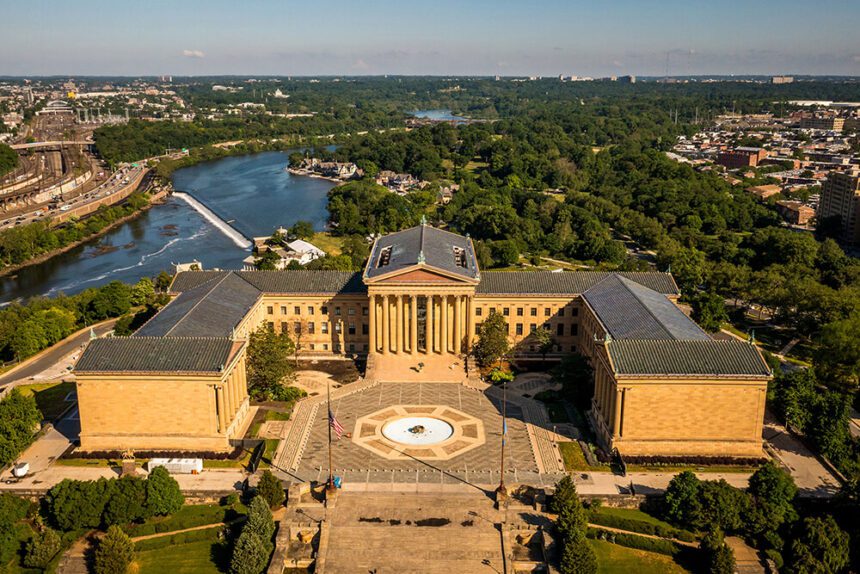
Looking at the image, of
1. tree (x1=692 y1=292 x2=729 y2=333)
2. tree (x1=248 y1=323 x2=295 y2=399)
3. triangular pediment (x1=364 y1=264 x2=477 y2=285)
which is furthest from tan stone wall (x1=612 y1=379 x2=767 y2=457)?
tree (x1=248 y1=323 x2=295 y2=399)

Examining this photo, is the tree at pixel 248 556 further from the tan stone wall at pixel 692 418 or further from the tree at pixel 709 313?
the tree at pixel 709 313

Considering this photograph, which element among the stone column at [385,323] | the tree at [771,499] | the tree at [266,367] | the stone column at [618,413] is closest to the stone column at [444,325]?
the stone column at [385,323]

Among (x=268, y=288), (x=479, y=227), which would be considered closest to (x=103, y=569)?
(x=268, y=288)

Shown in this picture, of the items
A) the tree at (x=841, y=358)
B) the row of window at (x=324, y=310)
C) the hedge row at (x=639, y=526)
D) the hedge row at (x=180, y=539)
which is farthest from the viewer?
the row of window at (x=324, y=310)

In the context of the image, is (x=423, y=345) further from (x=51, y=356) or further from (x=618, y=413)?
(x=51, y=356)

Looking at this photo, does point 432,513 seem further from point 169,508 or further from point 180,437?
point 180,437

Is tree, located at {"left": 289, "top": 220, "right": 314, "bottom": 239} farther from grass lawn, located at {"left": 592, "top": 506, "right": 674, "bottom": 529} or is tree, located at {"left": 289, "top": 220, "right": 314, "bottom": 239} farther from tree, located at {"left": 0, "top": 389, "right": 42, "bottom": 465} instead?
grass lawn, located at {"left": 592, "top": 506, "right": 674, "bottom": 529}
